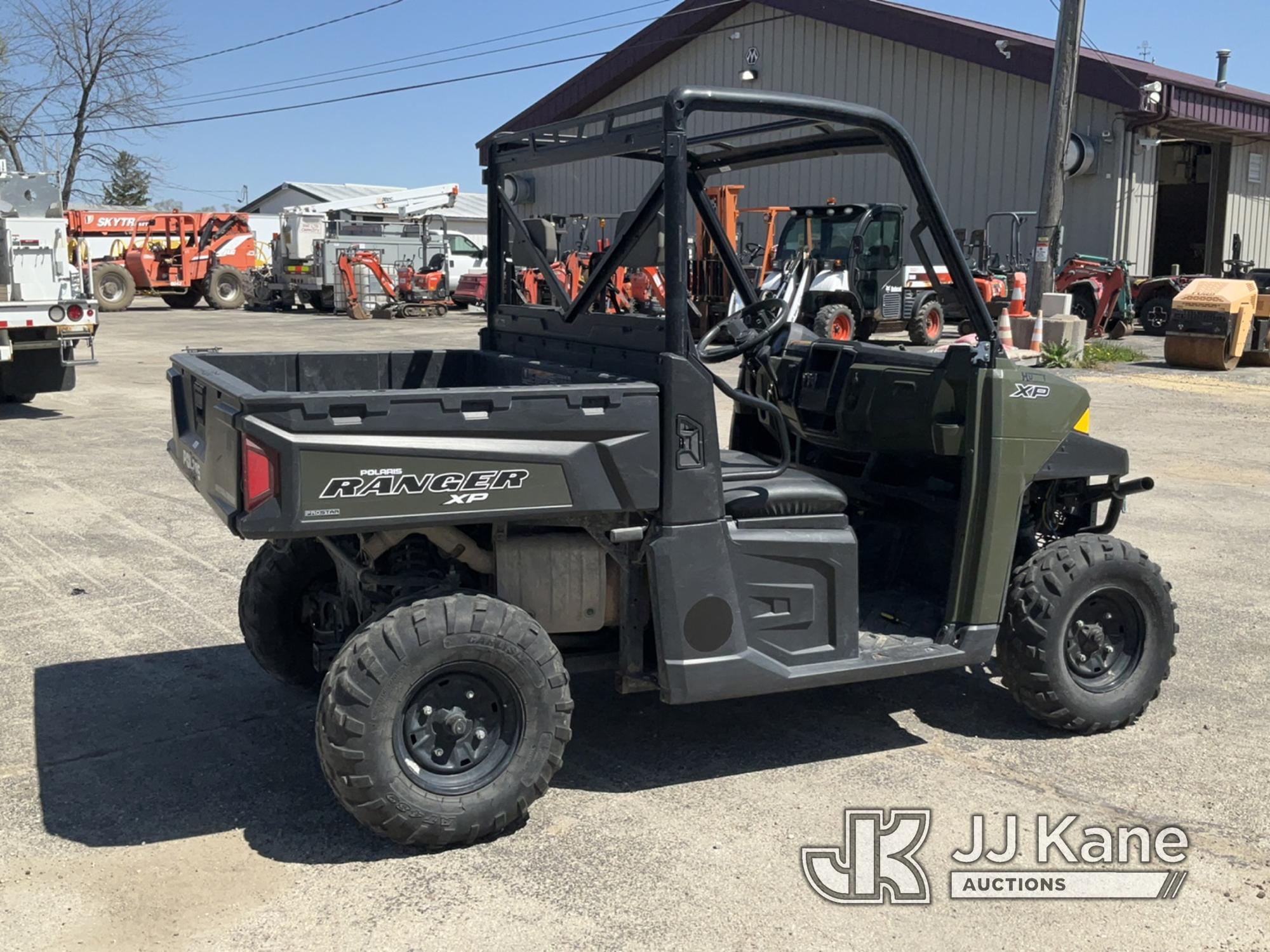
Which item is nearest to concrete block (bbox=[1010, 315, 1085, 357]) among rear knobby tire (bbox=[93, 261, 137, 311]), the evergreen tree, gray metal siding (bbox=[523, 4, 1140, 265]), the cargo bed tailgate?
gray metal siding (bbox=[523, 4, 1140, 265])

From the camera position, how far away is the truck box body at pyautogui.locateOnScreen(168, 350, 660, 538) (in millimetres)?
3510

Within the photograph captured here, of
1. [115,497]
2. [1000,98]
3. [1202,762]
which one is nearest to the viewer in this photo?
[1202,762]

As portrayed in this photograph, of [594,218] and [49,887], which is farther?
[594,218]

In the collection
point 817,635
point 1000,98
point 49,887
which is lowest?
point 49,887

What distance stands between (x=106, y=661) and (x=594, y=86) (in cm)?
2864

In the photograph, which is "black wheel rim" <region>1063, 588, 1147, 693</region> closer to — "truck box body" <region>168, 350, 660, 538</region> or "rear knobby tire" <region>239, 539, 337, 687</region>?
"truck box body" <region>168, 350, 660, 538</region>

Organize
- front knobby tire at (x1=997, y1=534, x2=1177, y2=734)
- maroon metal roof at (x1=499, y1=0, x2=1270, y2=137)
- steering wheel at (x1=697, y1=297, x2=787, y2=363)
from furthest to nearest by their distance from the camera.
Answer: maroon metal roof at (x1=499, y1=0, x2=1270, y2=137) < front knobby tire at (x1=997, y1=534, x2=1177, y2=734) < steering wheel at (x1=697, y1=297, x2=787, y2=363)

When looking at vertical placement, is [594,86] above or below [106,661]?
above

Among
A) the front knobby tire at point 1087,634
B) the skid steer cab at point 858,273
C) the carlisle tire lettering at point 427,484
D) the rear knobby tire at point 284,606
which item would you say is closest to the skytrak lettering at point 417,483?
the carlisle tire lettering at point 427,484

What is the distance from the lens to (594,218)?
66.2ft

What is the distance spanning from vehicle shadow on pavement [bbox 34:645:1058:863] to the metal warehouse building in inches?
637

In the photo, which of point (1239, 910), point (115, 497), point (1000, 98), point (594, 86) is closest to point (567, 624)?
→ point (1239, 910)

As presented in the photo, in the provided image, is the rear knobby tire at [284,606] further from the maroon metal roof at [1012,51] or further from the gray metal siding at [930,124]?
the maroon metal roof at [1012,51]

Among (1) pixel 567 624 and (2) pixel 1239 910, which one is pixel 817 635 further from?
(2) pixel 1239 910
